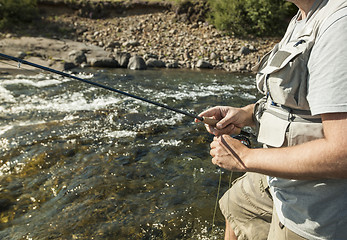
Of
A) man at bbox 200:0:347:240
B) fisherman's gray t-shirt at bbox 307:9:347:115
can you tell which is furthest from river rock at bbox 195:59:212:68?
fisherman's gray t-shirt at bbox 307:9:347:115

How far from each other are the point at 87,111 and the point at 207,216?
5107mm

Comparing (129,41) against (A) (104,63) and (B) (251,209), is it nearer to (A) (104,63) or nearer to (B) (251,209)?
(A) (104,63)

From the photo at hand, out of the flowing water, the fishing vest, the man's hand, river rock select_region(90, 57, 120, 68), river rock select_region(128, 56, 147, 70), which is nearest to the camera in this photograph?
the fishing vest

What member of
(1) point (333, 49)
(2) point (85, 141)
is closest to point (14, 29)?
(2) point (85, 141)

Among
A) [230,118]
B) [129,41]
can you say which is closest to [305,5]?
[230,118]

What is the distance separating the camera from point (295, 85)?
1.47 metres

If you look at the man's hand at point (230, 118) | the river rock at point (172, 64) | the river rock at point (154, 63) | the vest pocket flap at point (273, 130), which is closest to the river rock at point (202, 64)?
the river rock at point (172, 64)

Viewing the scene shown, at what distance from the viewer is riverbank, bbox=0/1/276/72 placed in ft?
49.7

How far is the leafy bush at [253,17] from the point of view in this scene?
19297 mm

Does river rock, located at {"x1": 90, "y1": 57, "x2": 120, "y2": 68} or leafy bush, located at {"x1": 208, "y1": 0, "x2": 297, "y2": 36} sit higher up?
leafy bush, located at {"x1": 208, "y1": 0, "x2": 297, "y2": 36}

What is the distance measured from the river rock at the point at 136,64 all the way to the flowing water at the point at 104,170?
5.55 metres

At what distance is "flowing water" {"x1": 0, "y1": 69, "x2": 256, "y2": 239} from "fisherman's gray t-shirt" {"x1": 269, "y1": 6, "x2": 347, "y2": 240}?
1.84 meters

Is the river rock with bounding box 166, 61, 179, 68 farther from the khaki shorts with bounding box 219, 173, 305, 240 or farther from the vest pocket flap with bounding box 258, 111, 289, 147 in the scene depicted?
the vest pocket flap with bounding box 258, 111, 289, 147

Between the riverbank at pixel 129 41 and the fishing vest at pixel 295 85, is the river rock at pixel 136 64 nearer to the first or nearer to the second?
the riverbank at pixel 129 41
